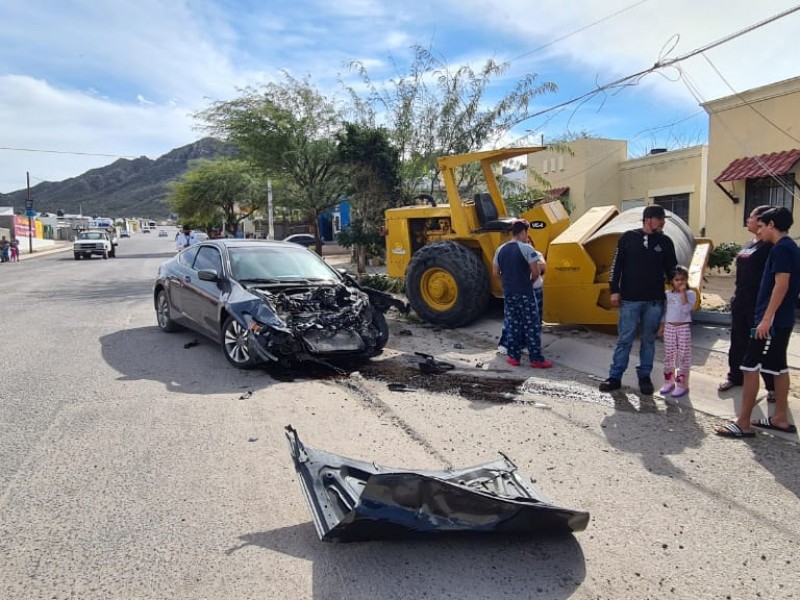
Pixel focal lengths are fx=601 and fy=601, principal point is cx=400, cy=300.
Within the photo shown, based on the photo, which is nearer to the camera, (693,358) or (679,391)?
(679,391)

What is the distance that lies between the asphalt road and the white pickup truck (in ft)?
93.8

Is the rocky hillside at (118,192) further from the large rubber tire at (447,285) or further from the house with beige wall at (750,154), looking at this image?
the large rubber tire at (447,285)

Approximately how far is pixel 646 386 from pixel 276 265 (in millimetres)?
4589

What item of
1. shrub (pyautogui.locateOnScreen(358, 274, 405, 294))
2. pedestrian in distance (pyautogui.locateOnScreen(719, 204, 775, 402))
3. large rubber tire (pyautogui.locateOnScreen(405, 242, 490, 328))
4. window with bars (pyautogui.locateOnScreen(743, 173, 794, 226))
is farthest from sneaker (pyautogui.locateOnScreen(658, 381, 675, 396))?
window with bars (pyautogui.locateOnScreen(743, 173, 794, 226))

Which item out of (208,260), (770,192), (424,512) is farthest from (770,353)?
(770,192)

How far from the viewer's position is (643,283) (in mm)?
5695

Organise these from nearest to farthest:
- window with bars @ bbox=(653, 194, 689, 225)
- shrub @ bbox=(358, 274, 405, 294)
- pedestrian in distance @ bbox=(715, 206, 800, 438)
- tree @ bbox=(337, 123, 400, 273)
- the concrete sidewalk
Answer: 1. pedestrian in distance @ bbox=(715, 206, 800, 438)
2. the concrete sidewalk
3. shrub @ bbox=(358, 274, 405, 294)
4. tree @ bbox=(337, 123, 400, 273)
5. window with bars @ bbox=(653, 194, 689, 225)

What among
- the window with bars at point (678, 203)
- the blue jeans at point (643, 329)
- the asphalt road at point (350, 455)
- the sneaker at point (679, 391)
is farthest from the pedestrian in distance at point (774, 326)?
the window with bars at point (678, 203)

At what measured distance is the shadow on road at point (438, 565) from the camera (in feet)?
8.80

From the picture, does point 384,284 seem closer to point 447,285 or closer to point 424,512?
point 447,285

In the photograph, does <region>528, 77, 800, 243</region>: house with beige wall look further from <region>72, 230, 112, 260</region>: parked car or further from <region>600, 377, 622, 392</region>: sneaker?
<region>72, 230, 112, 260</region>: parked car

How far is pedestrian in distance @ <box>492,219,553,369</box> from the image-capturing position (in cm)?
686

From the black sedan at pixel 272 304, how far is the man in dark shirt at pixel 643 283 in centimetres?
272

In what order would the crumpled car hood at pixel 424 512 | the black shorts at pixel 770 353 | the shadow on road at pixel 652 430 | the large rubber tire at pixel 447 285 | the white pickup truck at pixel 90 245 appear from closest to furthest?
1. the crumpled car hood at pixel 424 512
2. the shadow on road at pixel 652 430
3. the black shorts at pixel 770 353
4. the large rubber tire at pixel 447 285
5. the white pickup truck at pixel 90 245
